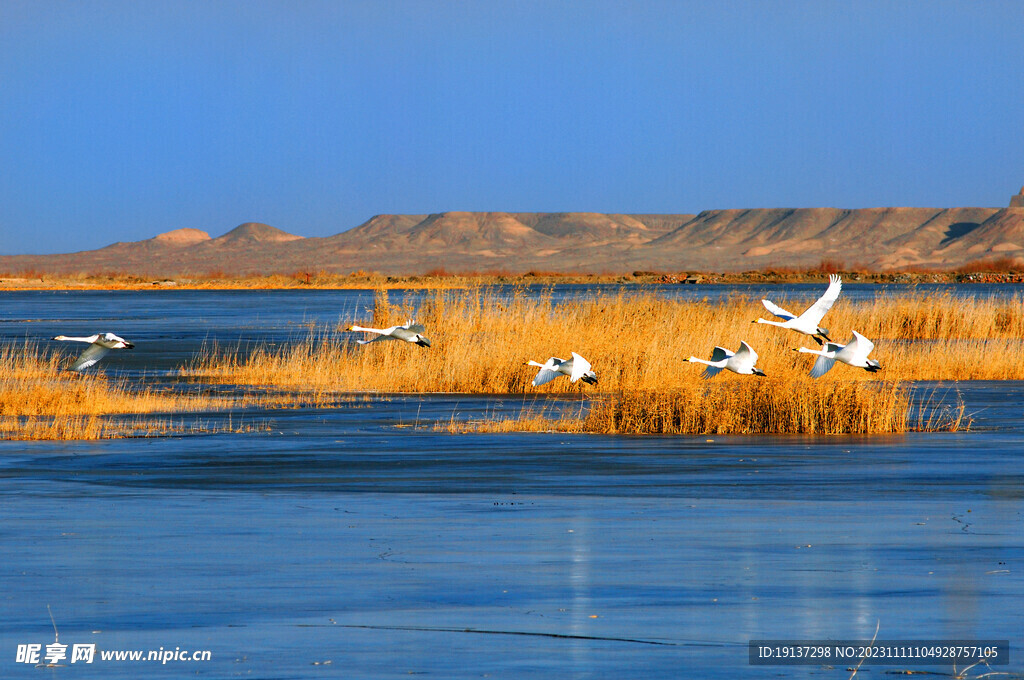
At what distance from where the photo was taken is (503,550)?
36.1ft

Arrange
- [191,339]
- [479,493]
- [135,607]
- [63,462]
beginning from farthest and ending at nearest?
[191,339] → [63,462] → [479,493] → [135,607]

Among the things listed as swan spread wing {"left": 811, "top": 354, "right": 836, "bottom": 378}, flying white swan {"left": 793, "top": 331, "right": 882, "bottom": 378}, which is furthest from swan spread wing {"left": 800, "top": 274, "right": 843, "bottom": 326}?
swan spread wing {"left": 811, "top": 354, "right": 836, "bottom": 378}

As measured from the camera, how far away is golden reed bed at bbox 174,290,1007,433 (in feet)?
65.6

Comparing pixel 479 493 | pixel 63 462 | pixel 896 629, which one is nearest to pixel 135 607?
pixel 896 629

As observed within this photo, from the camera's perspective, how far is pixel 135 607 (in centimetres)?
902

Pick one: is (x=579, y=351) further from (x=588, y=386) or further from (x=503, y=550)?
(x=503, y=550)

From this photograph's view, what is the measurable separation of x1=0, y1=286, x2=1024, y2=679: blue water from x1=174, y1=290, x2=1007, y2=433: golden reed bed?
824 mm

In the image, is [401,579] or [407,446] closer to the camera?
[401,579]

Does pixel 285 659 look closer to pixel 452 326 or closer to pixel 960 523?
pixel 960 523

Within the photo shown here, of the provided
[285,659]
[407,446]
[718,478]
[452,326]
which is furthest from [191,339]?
[285,659]

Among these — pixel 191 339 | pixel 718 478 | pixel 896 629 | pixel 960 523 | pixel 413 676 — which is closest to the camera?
pixel 413 676

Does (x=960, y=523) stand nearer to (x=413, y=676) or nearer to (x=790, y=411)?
(x=413, y=676)

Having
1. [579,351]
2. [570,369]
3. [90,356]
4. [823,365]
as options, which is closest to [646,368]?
[579,351]

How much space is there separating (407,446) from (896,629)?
35.7ft
